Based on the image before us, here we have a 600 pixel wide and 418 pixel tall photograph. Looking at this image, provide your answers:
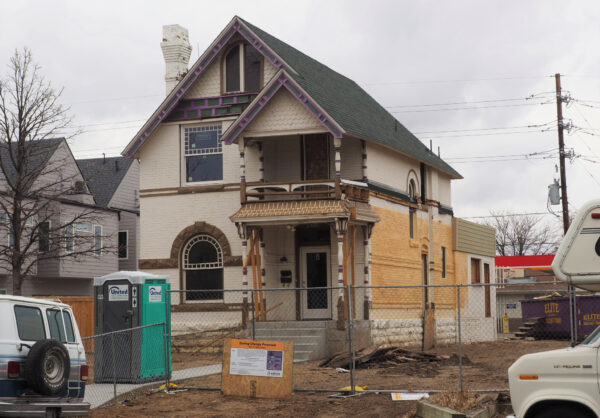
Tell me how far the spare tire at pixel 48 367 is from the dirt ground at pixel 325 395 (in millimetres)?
2695

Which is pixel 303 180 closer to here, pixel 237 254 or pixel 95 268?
pixel 237 254

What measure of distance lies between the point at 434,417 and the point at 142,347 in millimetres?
7858

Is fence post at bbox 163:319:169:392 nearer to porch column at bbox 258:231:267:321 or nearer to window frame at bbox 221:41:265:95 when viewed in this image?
porch column at bbox 258:231:267:321

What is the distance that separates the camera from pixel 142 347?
60.8 feet

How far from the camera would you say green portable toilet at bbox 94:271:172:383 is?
18.5 meters

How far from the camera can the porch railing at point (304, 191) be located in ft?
82.8

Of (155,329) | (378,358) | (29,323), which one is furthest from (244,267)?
(29,323)

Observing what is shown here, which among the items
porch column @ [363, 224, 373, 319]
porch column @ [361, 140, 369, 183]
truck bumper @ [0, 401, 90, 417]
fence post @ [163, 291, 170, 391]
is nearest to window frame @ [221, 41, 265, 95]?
porch column @ [361, 140, 369, 183]

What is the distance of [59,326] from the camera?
13094 mm

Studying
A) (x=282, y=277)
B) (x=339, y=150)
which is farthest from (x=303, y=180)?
(x=282, y=277)

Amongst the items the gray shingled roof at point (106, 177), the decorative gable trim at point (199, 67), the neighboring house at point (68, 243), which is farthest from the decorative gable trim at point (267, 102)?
the gray shingled roof at point (106, 177)

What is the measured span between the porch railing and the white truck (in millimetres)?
14888

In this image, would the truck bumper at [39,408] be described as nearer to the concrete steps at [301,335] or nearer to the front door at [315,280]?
the concrete steps at [301,335]

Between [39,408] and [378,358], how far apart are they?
11234mm
